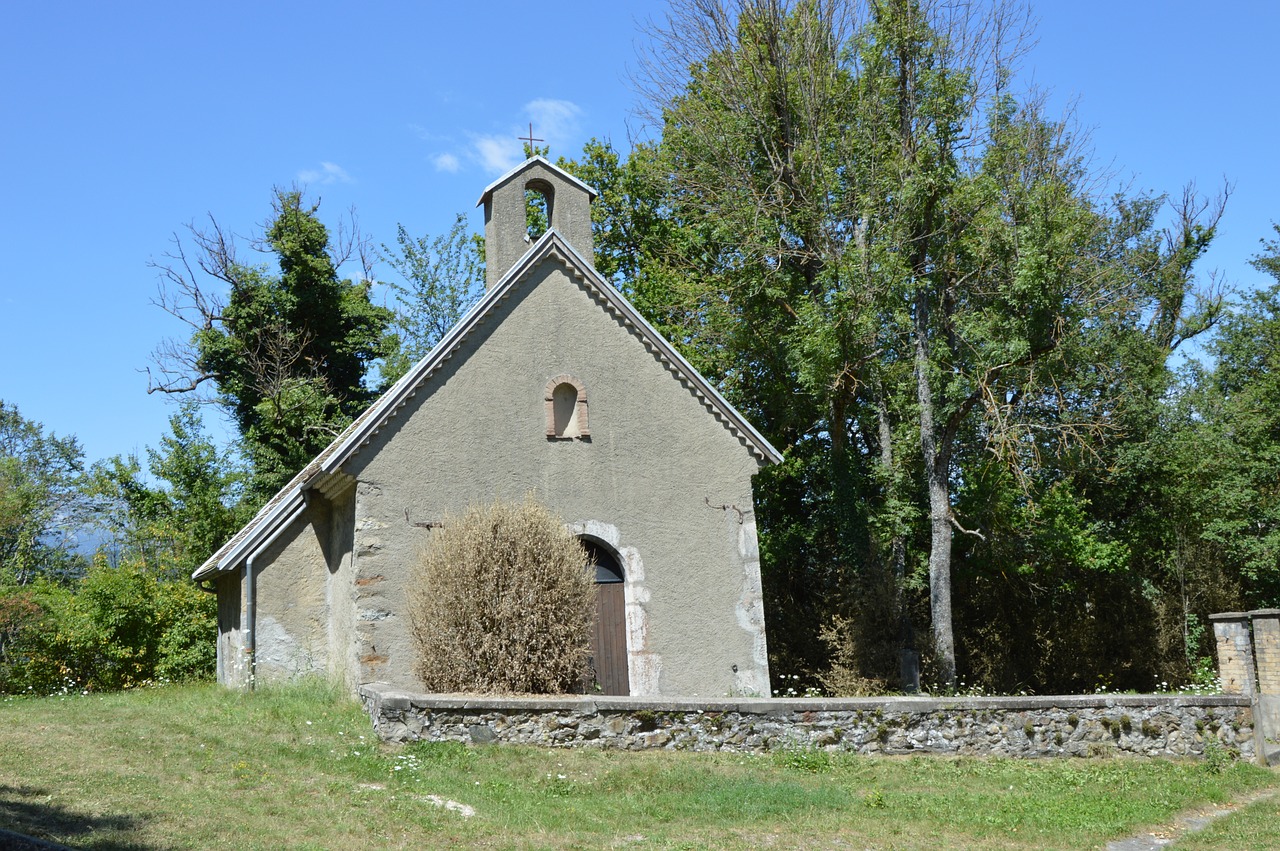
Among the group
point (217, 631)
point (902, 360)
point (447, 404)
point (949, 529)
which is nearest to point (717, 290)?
point (902, 360)

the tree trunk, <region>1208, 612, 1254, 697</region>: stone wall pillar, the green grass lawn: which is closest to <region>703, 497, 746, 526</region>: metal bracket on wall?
the tree trunk

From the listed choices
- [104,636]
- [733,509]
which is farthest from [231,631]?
[733,509]

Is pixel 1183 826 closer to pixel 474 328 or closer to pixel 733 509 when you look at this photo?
pixel 733 509

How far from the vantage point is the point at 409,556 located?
14391 mm

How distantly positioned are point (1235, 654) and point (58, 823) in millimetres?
13058

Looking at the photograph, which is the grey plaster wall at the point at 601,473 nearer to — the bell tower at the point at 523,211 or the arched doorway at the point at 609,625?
→ the arched doorway at the point at 609,625

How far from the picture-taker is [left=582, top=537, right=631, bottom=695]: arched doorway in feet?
50.0

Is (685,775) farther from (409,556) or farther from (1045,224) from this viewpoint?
(1045,224)

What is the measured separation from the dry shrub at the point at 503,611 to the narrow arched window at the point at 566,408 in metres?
3.10

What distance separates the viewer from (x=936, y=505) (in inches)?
749

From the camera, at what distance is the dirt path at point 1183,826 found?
8.81m

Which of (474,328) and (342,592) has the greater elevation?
(474,328)

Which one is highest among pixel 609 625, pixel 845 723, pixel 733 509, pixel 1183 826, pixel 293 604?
pixel 733 509

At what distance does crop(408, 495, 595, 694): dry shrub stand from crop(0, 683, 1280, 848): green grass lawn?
1369mm
